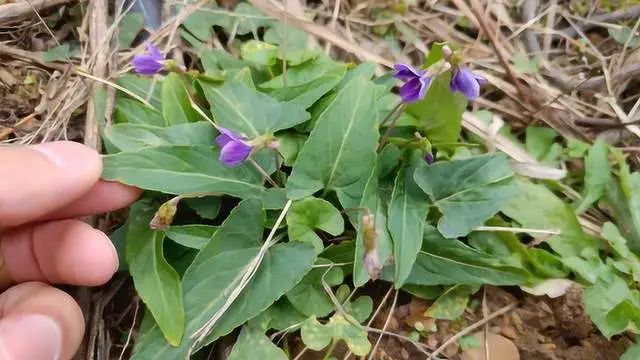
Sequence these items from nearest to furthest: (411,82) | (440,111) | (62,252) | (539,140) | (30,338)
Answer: (30,338)
(62,252)
(411,82)
(440,111)
(539,140)

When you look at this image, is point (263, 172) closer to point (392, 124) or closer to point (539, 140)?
point (392, 124)

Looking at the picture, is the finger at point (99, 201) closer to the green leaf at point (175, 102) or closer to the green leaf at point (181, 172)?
the green leaf at point (181, 172)

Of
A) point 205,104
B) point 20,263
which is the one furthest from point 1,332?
point 205,104

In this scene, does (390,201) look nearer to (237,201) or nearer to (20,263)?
(237,201)

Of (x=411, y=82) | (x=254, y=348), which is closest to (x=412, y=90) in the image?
(x=411, y=82)

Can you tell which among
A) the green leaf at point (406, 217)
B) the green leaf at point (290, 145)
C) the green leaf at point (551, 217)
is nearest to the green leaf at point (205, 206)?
the green leaf at point (290, 145)

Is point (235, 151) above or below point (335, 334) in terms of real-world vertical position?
above

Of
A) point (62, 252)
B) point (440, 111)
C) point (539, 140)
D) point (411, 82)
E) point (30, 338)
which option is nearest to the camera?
point (30, 338)
